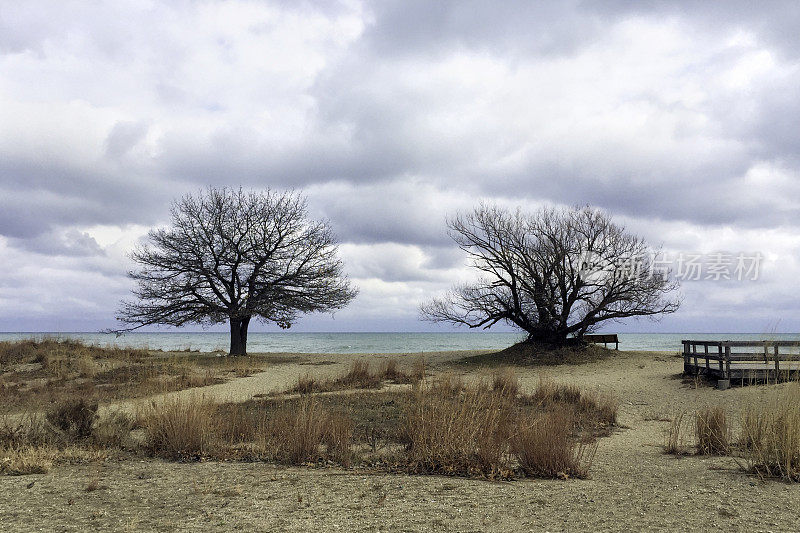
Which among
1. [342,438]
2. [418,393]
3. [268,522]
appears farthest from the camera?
[418,393]

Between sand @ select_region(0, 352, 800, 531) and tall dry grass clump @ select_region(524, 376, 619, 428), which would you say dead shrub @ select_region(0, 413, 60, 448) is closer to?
sand @ select_region(0, 352, 800, 531)

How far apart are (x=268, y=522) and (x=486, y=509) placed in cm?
191

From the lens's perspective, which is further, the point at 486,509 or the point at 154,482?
the point at 154,482

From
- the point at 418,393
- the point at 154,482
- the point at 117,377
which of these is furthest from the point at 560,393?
the point at 117,377

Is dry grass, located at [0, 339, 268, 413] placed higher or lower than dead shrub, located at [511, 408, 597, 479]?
lower

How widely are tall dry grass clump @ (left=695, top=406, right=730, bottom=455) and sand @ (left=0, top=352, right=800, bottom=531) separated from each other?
324mm

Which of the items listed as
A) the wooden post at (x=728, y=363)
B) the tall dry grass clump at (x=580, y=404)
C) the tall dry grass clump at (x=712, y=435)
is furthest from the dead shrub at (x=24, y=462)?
the wooden post at (x=728, y=363)

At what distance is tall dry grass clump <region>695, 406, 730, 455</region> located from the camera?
24.5 feet

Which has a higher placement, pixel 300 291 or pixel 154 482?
pixel 300 291

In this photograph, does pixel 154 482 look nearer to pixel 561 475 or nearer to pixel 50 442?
pixel 50 442

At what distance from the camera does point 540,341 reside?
25.1 m

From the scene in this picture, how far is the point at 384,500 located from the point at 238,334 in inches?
943

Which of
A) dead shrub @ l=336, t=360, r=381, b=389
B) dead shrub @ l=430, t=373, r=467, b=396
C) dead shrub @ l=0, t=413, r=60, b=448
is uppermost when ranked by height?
dead shrub @ l=430, t=373, r=467, b=396

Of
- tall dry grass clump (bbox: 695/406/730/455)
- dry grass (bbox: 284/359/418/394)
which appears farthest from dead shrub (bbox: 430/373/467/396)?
tall dry grass clump (bbox: 695/406/730/455)
